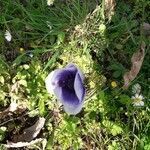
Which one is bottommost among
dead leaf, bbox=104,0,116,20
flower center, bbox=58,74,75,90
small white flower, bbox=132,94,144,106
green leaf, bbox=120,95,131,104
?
small white flower, bbox=132,94,144,106

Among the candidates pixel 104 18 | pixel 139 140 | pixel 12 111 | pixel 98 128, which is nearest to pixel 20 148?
pixel 12 111

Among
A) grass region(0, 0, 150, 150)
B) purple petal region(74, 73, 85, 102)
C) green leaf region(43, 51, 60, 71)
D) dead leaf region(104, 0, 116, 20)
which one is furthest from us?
dead leaf region(104, 0, 116, 20)

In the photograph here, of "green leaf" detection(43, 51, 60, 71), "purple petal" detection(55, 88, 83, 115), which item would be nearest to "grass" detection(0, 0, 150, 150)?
"green leaf" detection(43, 51, 60, 71)

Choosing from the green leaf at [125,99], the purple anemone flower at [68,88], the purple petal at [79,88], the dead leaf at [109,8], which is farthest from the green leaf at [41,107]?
the dead leaf at [109,8]

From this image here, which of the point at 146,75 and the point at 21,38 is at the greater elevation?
the point at 21,38

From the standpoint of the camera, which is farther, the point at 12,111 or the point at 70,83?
the point at 12,111

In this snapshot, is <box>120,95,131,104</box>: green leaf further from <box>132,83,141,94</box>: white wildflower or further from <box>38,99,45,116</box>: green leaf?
<box>38,99,45,116</box>: green leaf

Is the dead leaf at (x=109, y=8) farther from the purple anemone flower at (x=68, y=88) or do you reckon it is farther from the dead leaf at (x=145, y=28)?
the purple anemone flower at (x=68, y=88)

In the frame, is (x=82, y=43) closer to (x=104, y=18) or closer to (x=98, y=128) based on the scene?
(x=104, y=18)
